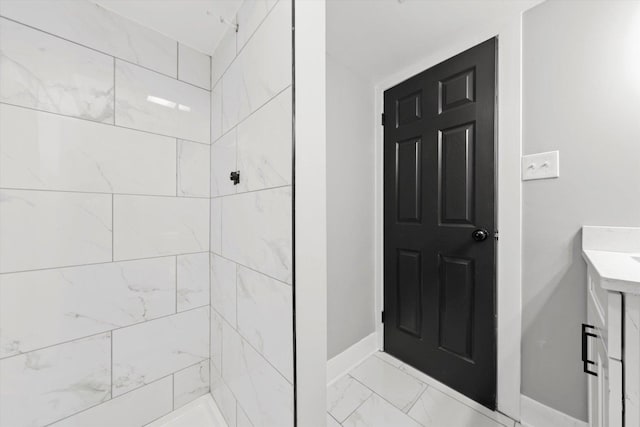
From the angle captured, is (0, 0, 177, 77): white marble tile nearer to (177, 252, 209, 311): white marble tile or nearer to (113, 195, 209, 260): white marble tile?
(113, 195, 209, 260): white marble tile

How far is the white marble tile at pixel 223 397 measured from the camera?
108 cm

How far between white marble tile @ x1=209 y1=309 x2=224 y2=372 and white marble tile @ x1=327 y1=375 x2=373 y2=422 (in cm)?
69

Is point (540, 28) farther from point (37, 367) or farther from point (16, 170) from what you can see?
point (37, 367)

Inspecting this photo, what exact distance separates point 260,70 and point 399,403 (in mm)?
1811

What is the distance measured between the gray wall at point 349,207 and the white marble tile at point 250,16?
704 millimetres

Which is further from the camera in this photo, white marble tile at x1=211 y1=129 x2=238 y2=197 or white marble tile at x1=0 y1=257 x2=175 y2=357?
white marble tile at x1=211 y1=129 x2=238 y2=197

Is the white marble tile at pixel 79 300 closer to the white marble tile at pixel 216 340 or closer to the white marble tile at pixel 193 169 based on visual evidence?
the white marble tile at pixel 216 340

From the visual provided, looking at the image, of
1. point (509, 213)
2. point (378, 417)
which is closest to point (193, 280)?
point (378, 417)

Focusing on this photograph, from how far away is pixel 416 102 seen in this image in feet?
5.38

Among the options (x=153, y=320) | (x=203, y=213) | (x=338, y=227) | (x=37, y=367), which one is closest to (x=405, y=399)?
(x=338, y=227)

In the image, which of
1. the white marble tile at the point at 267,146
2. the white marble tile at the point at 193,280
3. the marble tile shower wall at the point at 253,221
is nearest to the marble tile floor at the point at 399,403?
the marble tile shower wall at the point at 253,221

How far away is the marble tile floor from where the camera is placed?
4.13ft

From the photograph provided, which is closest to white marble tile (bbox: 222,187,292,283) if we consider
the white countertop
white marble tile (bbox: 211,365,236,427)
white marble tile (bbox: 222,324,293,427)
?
white marble tile (bbox: 222,324,293,427)

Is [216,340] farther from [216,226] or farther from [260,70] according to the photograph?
[260,70]
